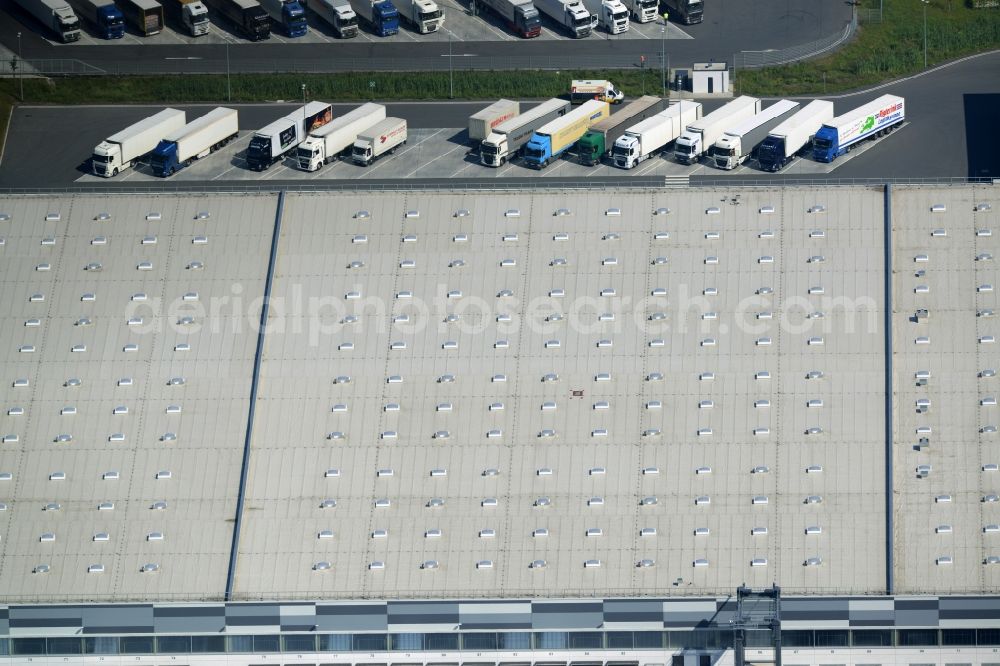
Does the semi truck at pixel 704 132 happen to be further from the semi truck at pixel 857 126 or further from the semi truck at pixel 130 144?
the semi truck at pixel 130 144

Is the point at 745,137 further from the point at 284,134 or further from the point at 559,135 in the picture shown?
the point at 284,134

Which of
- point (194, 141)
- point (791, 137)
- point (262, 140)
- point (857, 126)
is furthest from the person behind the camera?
point (194, 141)

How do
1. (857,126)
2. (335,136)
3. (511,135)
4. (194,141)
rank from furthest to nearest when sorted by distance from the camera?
(194,141), (335,136), (511,135), (857,126)

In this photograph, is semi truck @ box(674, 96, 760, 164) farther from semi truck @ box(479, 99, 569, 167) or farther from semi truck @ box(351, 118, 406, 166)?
semi truck @ box(351, 118, 406, 166)

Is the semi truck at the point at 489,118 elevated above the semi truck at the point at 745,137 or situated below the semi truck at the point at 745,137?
above

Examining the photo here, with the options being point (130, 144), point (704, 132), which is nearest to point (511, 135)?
point (704, 132)

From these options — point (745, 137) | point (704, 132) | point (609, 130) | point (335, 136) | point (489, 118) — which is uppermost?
point (335, 136)

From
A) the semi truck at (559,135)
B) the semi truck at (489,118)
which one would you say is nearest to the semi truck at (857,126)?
the semi truck at (559,135)
